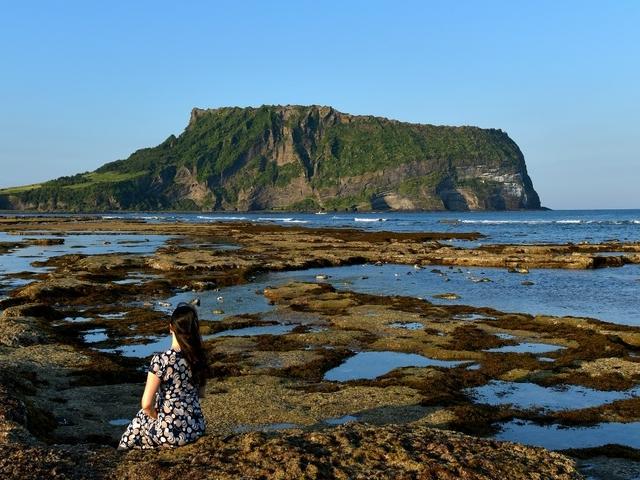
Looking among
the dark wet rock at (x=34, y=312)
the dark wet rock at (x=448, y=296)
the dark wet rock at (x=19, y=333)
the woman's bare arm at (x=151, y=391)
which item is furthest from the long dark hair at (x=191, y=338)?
the dark wet rock at (x=448, y=296)

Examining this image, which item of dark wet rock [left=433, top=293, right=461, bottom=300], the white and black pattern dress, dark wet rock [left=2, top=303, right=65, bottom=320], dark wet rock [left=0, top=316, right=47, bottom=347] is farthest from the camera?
dark wet rock [left=433, top=293, right=461, bottom=300]

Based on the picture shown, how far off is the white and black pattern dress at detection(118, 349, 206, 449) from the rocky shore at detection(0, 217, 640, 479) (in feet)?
1.22

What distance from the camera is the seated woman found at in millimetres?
10953

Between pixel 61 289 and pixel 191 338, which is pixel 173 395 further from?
pixel 61 289

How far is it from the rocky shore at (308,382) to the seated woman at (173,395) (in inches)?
15.9

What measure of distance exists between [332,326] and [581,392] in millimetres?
13508

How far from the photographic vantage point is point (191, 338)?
35.8 ft

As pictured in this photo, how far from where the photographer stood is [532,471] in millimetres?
10898

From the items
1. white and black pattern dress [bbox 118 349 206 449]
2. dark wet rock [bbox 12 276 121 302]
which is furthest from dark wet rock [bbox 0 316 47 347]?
white and black pattern dress [bbox 118 349 206 449]

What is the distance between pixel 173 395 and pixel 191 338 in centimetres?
122

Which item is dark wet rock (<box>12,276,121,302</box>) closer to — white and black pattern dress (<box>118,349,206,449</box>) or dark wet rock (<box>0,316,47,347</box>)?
dark wet rock (<box>0,316,47,347</box>)

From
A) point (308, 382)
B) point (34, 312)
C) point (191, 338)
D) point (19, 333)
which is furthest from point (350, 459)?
point (34, 312)

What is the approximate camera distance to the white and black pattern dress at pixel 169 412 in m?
11.1

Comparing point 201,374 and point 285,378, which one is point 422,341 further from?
point 201,374
